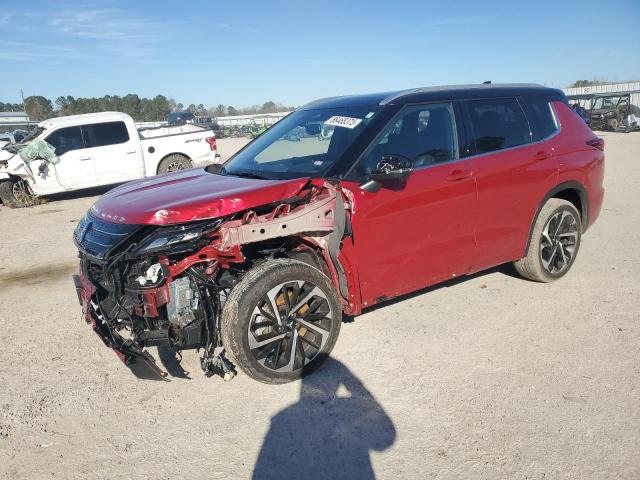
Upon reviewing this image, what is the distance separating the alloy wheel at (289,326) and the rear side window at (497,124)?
1960 mm

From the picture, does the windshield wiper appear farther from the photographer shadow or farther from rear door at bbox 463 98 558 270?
rear door at bbox 463 98 558 270

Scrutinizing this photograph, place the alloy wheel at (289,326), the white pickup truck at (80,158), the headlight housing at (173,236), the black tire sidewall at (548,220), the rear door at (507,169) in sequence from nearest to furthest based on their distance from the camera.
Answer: the headlight housing at (173,236) → the alloy wheel at (289,326) → the rear door at (507,169) → the black tire sidewall at (548,220) → the white pickup truck at (80,158)

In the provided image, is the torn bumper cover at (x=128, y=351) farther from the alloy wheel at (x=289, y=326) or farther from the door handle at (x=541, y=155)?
the door handle at (x=541, y=155)

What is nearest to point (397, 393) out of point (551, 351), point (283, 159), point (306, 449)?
point (306, 449)

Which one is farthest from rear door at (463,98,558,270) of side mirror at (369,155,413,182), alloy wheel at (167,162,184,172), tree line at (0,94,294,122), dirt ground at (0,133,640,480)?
tree line at (0,94,294,122)

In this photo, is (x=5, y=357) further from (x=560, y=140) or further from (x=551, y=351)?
(x=560, y=140)

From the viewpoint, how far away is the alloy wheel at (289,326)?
10.8ft

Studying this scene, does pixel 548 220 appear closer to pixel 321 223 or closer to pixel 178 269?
pixel 321 223

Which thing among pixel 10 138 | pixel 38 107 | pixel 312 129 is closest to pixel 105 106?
pixel 38 107

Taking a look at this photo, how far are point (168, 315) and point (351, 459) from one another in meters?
1.43

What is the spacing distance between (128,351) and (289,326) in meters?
1.04

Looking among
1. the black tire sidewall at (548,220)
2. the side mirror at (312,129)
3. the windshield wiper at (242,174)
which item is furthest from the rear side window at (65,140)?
the black tire sidewall at (548,220)

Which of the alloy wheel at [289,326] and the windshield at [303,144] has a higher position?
the windshield at [303,144]

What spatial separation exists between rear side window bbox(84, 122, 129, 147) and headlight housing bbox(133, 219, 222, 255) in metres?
9.91
